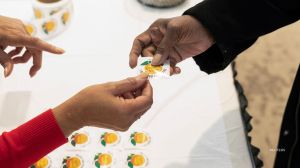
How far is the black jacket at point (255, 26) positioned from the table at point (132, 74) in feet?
0.34

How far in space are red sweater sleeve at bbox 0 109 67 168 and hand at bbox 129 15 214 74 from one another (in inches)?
8.9

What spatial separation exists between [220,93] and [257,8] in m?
0.26

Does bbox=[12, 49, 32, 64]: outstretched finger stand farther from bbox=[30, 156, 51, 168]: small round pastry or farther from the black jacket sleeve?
the black jacket sleeve

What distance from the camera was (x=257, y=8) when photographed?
0.77 meters

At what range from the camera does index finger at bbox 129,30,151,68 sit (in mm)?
821

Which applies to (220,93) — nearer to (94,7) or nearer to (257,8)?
(257,8)

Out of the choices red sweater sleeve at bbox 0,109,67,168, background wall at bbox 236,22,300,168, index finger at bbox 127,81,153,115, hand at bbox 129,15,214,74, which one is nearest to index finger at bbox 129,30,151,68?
hand at bbox 129,15,214,74

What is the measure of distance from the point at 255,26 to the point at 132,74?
361mm

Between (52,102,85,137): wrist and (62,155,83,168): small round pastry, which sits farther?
(62,155,83,168): small round pastry

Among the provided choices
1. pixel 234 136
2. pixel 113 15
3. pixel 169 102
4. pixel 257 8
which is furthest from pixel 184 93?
pixel 113 15

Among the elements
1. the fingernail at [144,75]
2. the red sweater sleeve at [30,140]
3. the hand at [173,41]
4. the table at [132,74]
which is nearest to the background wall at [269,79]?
the table at [132,74]

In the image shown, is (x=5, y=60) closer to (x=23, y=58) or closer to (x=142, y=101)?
(x=23, y=58)

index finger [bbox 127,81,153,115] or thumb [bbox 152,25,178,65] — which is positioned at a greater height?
thumb [bbox 152,25,178,65]

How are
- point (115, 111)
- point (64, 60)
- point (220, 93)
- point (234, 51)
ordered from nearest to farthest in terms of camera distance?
1. point (115, 111)
2. point (234, 51)
3. point (220, 93)
4. point (64, 60)
